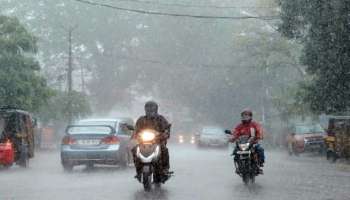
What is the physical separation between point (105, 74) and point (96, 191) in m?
61.9

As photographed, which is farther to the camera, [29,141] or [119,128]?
[29,141]

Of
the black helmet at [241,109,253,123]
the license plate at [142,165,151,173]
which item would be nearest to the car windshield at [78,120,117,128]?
the black helmet at [241,109,253,123]

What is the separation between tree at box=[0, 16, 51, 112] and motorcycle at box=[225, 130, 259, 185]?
77.9 ft

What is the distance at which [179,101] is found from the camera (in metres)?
75.8

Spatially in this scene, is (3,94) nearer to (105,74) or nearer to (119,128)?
(119,128)

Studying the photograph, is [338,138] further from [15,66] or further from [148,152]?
[15,66]

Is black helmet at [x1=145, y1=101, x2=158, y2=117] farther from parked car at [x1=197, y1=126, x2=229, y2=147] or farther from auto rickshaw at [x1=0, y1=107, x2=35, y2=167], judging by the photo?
parked car at [x1=197, y1=126, x2=229, y2=147]

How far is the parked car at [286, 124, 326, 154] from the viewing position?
40031mm

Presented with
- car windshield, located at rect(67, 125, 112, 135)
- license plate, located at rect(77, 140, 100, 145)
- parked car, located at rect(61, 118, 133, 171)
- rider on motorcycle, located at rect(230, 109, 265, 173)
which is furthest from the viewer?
car windshield, located at rect(67, 125, 112, 135)

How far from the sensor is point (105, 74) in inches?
3034

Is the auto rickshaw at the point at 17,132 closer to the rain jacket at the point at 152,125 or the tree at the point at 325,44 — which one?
the rain jacket at the point at 152,125

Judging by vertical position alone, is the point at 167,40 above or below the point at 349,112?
above

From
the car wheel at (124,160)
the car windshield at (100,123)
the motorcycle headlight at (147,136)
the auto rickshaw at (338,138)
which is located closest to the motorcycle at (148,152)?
the motorcycle headlight at (147,136)

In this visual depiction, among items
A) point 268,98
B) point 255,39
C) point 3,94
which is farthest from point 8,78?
point 268,98
